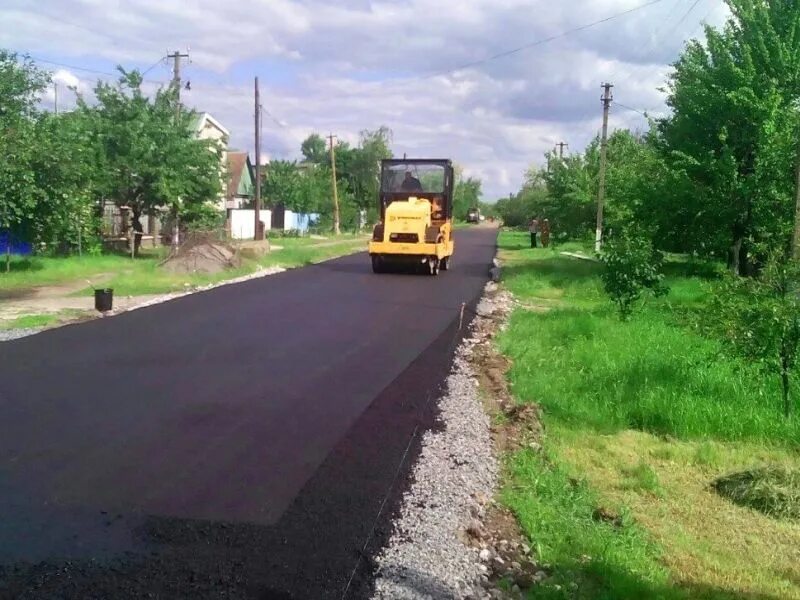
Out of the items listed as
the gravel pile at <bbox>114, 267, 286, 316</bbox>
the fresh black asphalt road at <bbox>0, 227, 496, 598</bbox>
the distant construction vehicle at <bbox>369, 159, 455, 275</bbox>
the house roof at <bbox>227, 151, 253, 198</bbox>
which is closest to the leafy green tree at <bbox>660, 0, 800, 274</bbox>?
the distant construction vehicle at <bbox>369, 159, 455, 275</bbox>

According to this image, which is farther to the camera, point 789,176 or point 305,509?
point 789,176

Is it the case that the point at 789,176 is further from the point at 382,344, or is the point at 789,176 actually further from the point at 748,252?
the point at 382,344

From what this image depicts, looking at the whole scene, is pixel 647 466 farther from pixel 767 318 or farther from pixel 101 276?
pixel 101 276

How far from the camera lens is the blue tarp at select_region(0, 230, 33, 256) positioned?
74.6ft

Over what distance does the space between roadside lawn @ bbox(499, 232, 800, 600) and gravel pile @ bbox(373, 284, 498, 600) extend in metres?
0.33

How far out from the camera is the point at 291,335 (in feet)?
44.9

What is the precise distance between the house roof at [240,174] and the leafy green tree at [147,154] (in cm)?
2984

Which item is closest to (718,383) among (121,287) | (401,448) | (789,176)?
(401,448)

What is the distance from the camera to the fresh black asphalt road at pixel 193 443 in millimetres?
4973

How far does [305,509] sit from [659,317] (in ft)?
40.5

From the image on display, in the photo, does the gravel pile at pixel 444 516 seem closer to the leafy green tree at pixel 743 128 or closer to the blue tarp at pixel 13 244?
the leafy green tree at pixel 743 128

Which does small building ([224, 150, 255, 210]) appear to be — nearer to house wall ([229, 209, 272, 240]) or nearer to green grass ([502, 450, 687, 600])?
house wall ([229, 209, 272, 240])

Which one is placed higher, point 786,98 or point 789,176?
point 786,98

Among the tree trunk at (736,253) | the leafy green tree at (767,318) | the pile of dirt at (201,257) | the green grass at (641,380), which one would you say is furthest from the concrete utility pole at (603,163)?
the leafy green tree at (767,318)
